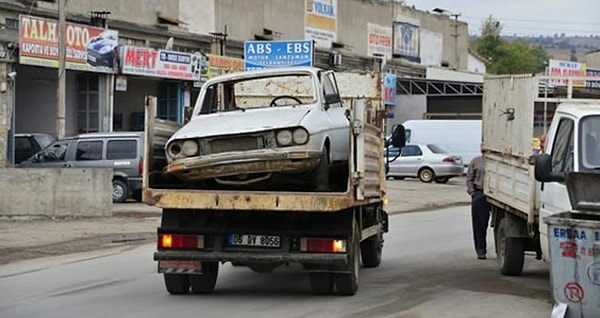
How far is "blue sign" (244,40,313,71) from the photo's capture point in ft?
119

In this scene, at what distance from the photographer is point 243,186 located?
11148 mm

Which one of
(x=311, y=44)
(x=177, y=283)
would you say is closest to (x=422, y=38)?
(x=311, y=44)

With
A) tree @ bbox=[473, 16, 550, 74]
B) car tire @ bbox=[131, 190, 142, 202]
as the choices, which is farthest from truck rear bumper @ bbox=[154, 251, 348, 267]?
tree @ bbox=[473, 16, 550, 74]

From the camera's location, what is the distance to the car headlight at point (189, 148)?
36.7ft

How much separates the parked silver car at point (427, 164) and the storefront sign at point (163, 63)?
8.53m

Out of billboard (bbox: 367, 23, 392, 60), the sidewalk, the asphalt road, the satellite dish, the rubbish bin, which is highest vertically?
billboard (bbox: 367, 23, 392, 60)

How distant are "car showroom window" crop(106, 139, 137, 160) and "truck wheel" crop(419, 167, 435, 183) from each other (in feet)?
53.4

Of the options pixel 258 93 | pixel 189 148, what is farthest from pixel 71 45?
pixel 189 148

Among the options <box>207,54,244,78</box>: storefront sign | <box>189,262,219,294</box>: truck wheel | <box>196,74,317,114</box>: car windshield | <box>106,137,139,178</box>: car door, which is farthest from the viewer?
<box>207,54,244,78</box>: storefront sign

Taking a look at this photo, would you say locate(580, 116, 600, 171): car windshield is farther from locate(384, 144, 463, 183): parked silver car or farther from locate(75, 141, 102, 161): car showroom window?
locate(384, 144, 463, 183): parked silver car

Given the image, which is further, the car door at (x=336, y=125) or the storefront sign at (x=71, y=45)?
the storefront sign at (x=71, y=45)

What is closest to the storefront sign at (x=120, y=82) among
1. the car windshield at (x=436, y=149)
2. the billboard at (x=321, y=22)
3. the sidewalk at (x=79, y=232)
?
the sidewalk at (x=79, y=232)

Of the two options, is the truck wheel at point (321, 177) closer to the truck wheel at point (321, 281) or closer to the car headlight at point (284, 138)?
the car headlight at point (284, 138)

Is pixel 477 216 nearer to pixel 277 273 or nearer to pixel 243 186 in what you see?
pixel 277 273
